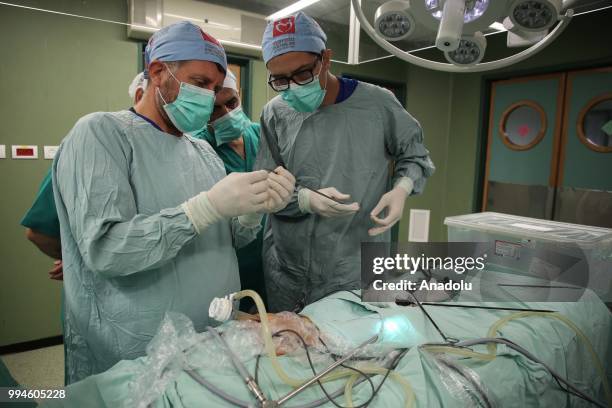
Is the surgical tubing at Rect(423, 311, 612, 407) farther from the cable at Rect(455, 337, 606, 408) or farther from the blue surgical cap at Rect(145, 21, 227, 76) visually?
the blue surgical cap at Rect(145, 21, 227, 76)

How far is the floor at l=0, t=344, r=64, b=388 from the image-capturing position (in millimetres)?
2439

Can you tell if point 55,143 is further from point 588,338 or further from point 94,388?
point 588,338

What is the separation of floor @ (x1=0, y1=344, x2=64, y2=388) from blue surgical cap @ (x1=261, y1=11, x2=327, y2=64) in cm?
225

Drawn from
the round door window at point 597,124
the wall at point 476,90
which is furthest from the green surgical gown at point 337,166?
the round door window at point 597,124

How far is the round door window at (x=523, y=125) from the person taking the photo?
3490 millimetres

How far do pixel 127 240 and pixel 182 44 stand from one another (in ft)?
1.80

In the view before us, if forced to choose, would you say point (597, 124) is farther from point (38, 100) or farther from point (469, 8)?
point (38, 100)

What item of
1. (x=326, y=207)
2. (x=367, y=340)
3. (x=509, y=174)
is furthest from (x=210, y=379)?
(x=509, y=174)

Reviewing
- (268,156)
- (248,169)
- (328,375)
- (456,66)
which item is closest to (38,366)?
(248,169)

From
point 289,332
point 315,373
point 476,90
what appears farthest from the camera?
point 476,90

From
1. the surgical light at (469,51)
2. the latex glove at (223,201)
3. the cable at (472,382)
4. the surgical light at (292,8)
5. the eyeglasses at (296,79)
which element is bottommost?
the cable at (472,382)

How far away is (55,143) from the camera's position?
266 cm

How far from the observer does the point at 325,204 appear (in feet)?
4.74

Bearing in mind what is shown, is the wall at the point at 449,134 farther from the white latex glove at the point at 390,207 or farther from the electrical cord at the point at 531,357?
the electrical cord at the point at 531,357
